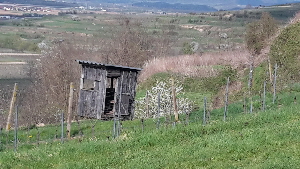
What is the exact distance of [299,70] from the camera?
28656mm

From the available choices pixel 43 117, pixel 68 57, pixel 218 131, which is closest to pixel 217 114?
pixel 218 131

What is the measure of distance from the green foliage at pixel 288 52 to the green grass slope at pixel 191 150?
15247mm


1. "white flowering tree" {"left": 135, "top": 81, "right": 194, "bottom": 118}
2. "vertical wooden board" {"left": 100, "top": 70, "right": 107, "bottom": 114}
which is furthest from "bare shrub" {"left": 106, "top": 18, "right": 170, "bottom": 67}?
"vertical wooden board" {"left": 100, "top": 70, "right": 107, "bottom": 114}

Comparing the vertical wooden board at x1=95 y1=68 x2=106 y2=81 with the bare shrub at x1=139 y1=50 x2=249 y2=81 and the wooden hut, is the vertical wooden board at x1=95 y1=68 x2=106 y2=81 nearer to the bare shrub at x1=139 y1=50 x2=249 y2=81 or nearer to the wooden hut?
the wooden hut

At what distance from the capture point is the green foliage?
28562 mm

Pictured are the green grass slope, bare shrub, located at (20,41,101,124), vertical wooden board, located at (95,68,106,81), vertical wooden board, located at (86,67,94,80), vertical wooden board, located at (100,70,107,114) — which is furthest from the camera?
bare shrub, located at (20,41,101,124)

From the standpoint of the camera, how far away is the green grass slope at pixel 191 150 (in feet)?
34.6

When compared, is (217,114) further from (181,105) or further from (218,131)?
(181,105)

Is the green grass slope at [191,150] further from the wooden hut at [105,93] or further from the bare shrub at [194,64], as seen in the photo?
the bare shrub at [194,64]

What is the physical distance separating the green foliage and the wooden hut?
8.46m

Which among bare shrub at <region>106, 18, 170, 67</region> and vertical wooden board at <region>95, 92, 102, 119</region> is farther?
bare shrub at <region>106, 18, 170, 67</region>

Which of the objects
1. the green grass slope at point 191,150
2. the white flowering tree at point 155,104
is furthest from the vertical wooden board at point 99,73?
the green grass slope at point 191,150

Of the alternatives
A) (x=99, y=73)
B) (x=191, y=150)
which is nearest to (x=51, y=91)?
(x=99, y=73)

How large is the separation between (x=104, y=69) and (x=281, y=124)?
18186mm
